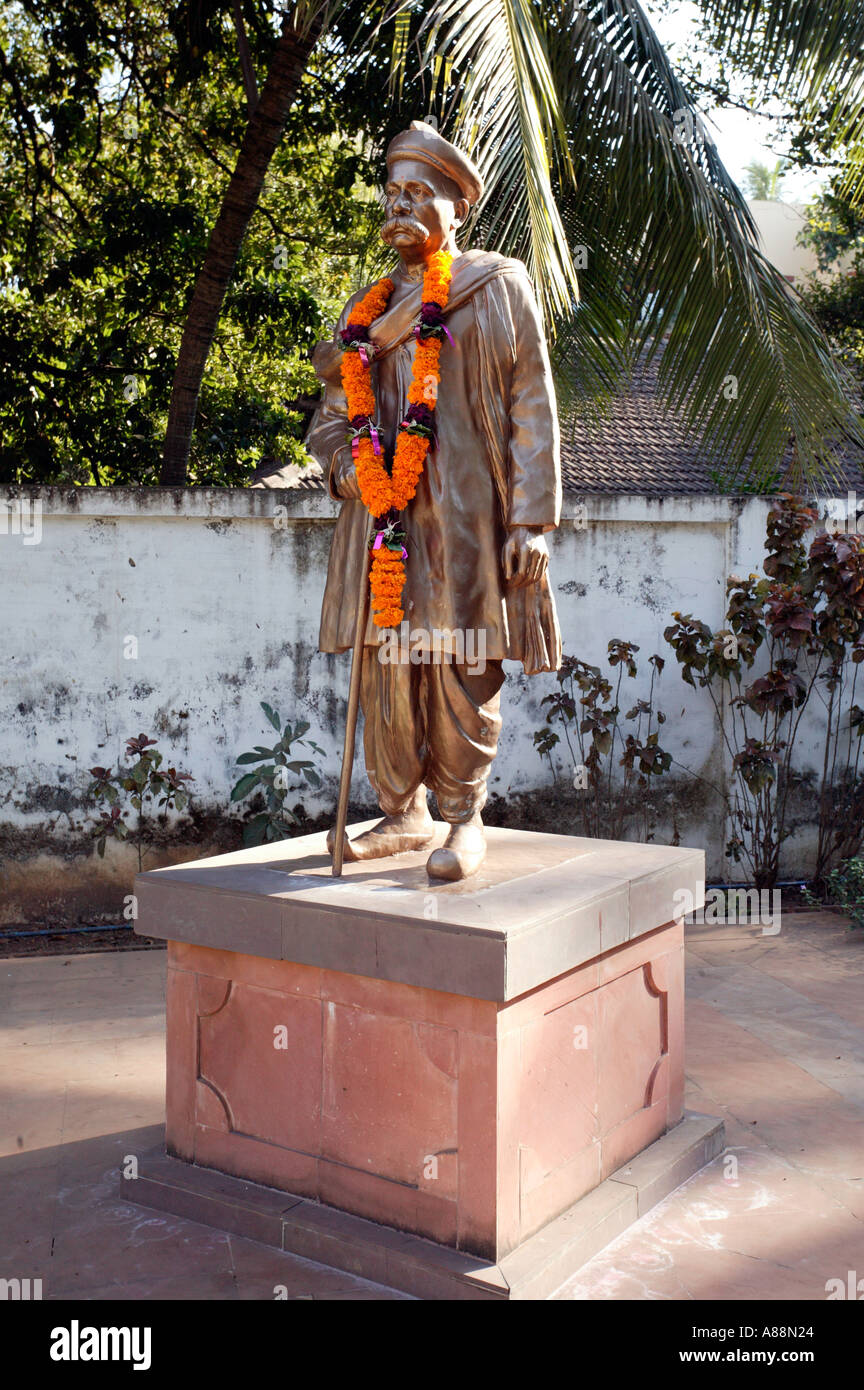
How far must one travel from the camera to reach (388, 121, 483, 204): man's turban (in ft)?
10.3

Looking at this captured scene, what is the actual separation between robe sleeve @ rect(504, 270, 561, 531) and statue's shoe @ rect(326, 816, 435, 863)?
0.97m

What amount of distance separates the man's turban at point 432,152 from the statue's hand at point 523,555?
3.17ft

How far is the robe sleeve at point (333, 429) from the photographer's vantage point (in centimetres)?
333

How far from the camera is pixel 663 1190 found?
126 inches

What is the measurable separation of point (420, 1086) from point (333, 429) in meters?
1.79

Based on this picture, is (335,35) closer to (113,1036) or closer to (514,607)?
(514,607)

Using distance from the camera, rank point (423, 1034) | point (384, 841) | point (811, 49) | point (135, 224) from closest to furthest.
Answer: point (423, 1034)
point (384, 841)
point (811, 49)
point (135, 224)

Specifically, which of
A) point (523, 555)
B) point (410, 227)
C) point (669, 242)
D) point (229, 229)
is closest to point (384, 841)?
point (523, 555)

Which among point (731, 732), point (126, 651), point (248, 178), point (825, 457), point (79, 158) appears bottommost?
point (731, 732)

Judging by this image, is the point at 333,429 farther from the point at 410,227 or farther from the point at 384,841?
the point at 384,841

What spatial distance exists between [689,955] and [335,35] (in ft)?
17.8

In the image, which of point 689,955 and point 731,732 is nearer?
point 689,955

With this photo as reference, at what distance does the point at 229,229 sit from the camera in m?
6.62
